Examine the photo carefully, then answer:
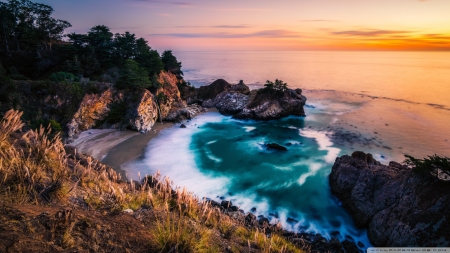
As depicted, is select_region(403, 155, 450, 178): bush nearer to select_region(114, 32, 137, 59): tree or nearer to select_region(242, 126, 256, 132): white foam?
select_region(242, 126, 256, 132): white foam

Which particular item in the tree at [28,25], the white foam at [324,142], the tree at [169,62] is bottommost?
the white foam at [324,142]

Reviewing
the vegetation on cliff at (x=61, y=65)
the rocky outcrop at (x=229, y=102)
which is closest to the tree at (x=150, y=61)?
the vegetation on cliff at (x=61, y=65)

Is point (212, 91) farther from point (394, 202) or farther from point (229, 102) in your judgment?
point (394, 202)

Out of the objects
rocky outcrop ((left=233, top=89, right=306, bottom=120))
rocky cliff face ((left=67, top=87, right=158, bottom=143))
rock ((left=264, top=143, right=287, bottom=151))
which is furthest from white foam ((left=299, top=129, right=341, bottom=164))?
rocky cliff face ((left=67, top=87, right=158, bottom=143))

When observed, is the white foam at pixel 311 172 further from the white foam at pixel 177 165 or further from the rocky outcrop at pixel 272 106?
the rocky outcrop at pixel 272 106

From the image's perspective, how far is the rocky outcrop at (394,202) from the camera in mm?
10922

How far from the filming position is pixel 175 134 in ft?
103

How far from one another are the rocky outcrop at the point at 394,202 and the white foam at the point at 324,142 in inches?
263

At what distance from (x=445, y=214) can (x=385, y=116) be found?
3466 cm

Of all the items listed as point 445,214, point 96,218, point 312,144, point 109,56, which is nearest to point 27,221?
point 96,218

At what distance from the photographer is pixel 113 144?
2527 cm

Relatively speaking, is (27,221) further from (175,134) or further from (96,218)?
(175,134)

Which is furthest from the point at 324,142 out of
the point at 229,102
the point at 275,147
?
the point at 229,102

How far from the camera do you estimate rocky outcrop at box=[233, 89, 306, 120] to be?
1555 inches
